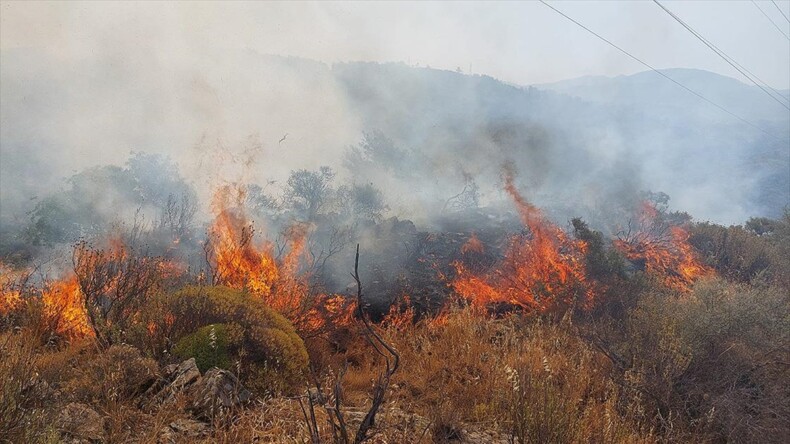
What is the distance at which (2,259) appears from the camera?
13766mm

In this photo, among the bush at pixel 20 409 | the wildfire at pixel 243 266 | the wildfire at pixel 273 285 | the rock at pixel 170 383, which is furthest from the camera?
the wildfire at pixel 243 266

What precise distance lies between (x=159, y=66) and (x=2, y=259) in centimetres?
2064

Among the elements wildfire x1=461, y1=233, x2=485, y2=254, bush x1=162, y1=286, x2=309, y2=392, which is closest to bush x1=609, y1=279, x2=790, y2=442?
bush x1=162, y1=286, x2=309, y2=392

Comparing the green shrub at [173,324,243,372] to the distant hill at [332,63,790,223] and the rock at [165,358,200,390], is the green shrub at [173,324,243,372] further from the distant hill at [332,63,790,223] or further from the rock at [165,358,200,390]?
the distant hill at [332,63,790,223]

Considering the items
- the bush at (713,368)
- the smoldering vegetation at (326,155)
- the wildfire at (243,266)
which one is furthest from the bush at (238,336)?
the smoldering vegetation at (326,155)

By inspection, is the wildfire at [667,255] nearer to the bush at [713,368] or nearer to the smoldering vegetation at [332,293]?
the smoldering vegetation at [332,293]

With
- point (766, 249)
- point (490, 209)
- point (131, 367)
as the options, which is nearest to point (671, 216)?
point (766, 249)

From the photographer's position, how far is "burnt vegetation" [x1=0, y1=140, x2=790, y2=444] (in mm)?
3029

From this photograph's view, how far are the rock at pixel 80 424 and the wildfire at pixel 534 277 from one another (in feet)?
19.5

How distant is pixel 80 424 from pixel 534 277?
27.6 feet

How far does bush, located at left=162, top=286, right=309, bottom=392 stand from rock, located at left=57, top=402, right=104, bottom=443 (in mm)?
1089

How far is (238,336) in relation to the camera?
4238 mm

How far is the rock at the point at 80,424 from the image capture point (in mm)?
2725

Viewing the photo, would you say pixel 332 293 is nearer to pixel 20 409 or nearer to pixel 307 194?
pixel 20 409
